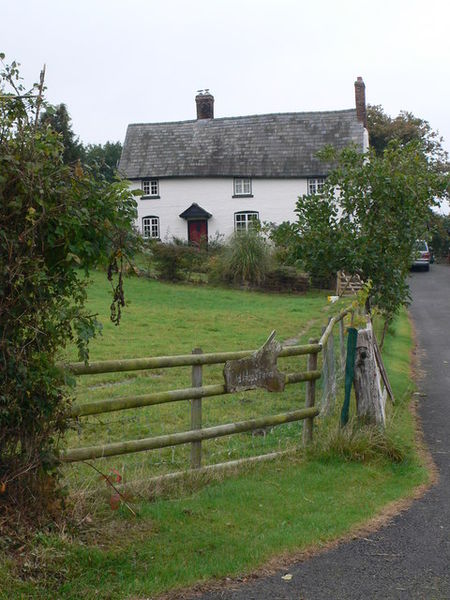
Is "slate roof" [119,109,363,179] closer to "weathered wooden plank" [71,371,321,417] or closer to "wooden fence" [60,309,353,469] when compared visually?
"wooden fence" [60,309,353,469]

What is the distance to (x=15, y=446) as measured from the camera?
18.5 feet

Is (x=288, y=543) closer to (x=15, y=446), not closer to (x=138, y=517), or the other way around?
(x=138, y=517)

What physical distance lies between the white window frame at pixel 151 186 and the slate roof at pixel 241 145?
0.49 metres

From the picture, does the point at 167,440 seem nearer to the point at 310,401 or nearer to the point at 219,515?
the point at 219,515

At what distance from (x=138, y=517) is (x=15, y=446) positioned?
1269 millimetres

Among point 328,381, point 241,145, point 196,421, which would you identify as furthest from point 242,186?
point 196,421

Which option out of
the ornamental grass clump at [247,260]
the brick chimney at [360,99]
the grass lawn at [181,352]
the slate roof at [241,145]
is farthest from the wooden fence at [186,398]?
the brick chimney at [360,99]

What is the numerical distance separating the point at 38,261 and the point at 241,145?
142 ft

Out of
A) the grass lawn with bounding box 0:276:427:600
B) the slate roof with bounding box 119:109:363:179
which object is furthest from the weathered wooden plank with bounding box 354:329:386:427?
the slate roof with bounding box 119:109:363:179

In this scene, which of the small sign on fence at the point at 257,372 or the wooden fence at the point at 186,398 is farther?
the small sign on fence at the point at 257,372

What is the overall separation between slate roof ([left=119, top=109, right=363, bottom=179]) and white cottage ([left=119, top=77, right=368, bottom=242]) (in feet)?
0.19

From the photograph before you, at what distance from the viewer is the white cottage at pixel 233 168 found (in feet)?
151

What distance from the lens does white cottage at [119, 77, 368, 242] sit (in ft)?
151

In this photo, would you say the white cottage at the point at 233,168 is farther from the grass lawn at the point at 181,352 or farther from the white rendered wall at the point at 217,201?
the grass lawn at the point at 181,352
